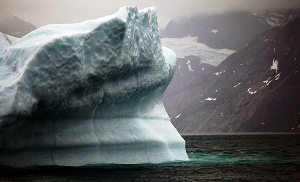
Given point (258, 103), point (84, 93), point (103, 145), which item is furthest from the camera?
point (258, 103)

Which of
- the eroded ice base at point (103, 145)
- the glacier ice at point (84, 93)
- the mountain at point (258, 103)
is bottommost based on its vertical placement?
the mountain at point (258, 103)

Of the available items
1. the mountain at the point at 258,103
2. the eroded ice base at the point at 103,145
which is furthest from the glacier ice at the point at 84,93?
the mountain at the point at 258,103

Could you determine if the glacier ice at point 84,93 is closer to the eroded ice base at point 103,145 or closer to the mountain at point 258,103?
the eroded ice base at point 103,145

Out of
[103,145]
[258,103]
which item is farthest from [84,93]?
[258,103]

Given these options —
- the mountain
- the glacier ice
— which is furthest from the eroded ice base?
the mountain

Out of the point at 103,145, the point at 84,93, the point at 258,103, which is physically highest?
the point at 84,93

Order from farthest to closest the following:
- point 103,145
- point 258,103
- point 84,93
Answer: point 258,103, point 103,145, point 84,93

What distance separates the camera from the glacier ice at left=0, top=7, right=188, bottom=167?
559 inches

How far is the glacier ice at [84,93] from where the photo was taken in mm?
14211

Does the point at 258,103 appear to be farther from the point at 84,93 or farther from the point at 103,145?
the point at 84,93

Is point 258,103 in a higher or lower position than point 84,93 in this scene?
lower

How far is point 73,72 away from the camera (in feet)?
48.8

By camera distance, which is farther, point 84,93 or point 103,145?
point 103,145

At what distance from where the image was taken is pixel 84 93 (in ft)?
52.0
